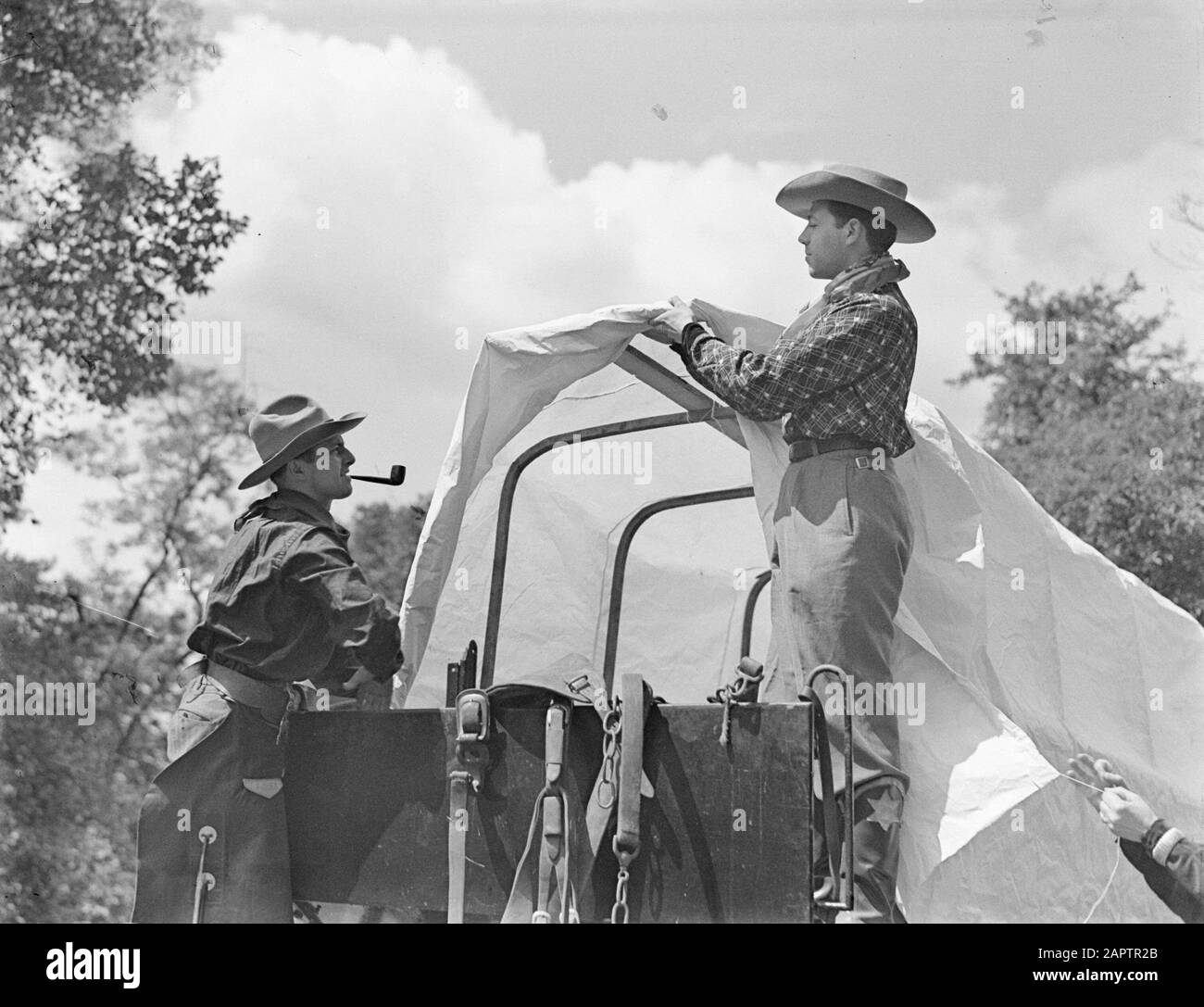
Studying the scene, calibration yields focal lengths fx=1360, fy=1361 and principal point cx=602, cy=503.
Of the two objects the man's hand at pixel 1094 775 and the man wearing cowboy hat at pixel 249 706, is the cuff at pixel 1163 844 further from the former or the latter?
the man wearing cowboy hat at pixel 249 706

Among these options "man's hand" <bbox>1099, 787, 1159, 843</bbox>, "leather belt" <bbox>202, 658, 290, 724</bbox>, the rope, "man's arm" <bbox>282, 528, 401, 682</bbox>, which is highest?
"man's arm" <bbox>282, 528, 401, 682</bbox>

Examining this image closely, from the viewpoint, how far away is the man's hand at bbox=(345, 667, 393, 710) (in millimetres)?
3383

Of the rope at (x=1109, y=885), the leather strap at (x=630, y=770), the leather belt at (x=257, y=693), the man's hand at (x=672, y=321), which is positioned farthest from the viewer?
the man's hand at (x=672, y=321)

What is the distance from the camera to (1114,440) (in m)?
9.61

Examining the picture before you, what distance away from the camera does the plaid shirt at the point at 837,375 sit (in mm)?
3076

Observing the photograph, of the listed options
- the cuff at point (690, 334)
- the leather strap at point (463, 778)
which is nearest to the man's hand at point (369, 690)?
the leather strap at point (463, 778)

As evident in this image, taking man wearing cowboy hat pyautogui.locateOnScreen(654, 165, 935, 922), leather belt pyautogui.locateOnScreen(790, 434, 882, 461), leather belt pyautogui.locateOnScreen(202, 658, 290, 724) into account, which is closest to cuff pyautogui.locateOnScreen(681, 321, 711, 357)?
man wearing cowboy hat pyautogui.locateOnScreen(654, 165, 935, 922)

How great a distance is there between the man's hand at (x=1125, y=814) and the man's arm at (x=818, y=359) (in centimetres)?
106

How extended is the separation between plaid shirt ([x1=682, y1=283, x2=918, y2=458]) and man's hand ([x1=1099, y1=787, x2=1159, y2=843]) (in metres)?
0.88

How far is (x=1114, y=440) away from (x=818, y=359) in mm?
7250

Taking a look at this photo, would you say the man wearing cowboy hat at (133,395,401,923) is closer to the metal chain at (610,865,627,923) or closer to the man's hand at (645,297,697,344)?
the metal chain at (610,865,627,923)

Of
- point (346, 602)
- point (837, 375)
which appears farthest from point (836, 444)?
point (346, 602)
